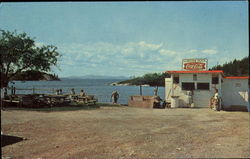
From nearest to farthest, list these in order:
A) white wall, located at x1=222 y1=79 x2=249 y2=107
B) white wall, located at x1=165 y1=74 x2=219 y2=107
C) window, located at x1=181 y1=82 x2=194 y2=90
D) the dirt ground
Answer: the dirt ground
white wall, located at x1=165 y1=74 x2=219 y2=107
white wall, located at x1=222 y1=79 x2=249 y2=107
window, located at x1=181 y1=82 x2=194 y2=90

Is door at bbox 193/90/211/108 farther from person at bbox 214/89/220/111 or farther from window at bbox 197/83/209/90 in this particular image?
person at bbox 214/89/220/111

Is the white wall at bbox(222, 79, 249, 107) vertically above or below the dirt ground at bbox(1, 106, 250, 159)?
above

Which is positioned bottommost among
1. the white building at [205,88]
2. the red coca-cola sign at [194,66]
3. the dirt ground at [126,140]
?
the dirt ground at [126,140]

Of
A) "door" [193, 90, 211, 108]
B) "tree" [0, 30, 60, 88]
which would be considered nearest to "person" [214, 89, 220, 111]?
"door" [193, 90, 211, 108]

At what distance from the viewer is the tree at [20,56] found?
26922 millimetres

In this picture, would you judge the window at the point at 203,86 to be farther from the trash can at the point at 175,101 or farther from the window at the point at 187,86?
the trash can at the point at 175,101

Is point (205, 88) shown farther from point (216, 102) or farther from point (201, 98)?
point (216, 102)

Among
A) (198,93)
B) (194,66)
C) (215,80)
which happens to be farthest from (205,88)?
(194,66)

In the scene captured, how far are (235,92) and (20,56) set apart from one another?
21.4m

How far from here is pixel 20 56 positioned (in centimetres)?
2791

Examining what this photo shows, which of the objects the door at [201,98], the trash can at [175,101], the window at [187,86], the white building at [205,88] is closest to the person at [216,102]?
the white building at [205,88]

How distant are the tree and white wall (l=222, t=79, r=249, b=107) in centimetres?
1817

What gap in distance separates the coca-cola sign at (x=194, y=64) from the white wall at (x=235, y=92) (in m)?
2.49

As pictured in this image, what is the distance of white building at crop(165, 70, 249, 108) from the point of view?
2462cm
